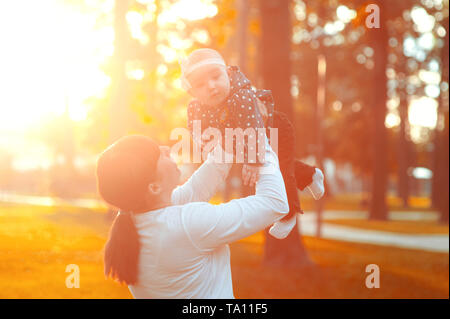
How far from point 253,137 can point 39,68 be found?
1235cm

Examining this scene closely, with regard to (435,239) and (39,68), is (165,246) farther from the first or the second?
(435,239)

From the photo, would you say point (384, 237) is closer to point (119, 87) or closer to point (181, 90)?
point (181, 90)

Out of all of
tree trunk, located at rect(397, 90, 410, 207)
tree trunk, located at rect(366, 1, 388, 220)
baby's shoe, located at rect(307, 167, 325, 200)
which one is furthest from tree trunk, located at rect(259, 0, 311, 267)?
tree trunk, located at rect(397, 90, 410, 207)

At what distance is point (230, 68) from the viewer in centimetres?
244

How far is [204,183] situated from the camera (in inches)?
99.7

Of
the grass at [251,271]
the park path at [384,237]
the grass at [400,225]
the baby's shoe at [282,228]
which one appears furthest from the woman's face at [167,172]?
the grass at [400,225]

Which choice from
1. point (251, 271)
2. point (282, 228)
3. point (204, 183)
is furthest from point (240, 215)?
Answer: point (251, 271)

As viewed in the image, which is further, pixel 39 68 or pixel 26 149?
pixel 26 149

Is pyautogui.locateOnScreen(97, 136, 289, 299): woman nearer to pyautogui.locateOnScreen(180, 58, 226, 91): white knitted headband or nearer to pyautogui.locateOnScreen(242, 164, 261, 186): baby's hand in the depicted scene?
pyautogui.locateOnScreen(242, 164, 261, 186): baby's hand

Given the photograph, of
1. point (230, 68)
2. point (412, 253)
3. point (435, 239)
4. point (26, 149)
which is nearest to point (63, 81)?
point (412, 253)

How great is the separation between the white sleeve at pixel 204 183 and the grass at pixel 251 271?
16.0ft

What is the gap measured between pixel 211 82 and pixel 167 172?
0.42 m

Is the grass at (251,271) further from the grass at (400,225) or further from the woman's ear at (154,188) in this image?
the grass at (400,225)

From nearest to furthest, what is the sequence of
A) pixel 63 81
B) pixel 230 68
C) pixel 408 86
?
1. pixel 230 68
2. pixel 63 81
3. pixel 408 86
